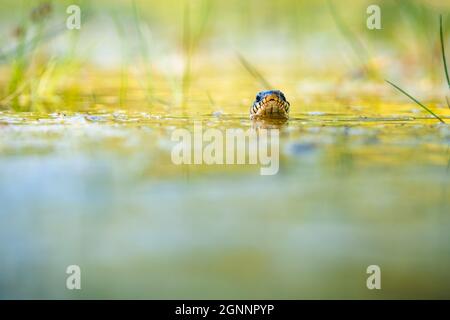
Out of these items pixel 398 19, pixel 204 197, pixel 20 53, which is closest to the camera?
pixel 204 197

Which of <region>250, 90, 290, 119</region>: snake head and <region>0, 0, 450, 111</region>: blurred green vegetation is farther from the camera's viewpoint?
<region>0, 0, 450, 111</region>: blurred green vegetation

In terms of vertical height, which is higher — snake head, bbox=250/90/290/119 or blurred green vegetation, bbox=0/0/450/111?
blurred green vegetation, bbox=0/0/450/111

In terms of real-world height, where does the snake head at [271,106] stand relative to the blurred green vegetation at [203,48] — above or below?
below

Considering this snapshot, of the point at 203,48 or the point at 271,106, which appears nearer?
the point at 271,106

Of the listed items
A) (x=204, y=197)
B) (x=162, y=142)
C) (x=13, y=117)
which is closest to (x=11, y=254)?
(x=204, y=197)

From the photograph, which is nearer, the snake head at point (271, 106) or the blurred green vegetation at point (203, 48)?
the snake head at point (271, 106)

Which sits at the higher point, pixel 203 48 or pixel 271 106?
pixel 203 48

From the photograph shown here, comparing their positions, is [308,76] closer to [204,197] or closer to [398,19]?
[398,19]

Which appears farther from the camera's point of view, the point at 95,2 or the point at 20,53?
the point at 95,2
